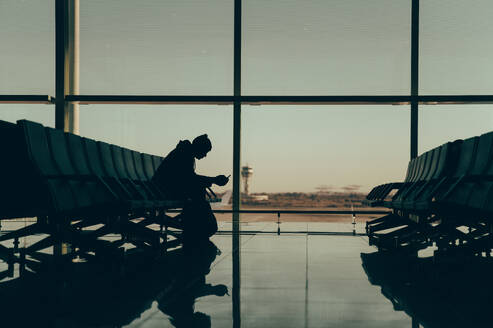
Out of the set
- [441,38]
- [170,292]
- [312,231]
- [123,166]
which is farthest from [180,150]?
[441,38]

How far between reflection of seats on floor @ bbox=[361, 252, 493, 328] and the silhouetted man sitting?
135 centimetres

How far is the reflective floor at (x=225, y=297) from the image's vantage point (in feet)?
5.23

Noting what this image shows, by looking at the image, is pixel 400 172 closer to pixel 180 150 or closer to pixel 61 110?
pixel 180 150

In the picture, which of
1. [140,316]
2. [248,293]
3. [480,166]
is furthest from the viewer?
[480,166]

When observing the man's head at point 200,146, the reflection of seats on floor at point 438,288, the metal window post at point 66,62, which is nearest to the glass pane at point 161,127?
the metal window post at point 66,62

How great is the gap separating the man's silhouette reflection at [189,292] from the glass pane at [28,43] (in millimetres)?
4051

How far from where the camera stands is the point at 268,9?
6.20m

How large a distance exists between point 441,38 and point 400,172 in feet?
5.82

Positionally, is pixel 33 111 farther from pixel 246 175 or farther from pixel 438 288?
pixel 438 288

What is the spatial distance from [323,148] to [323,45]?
134 cm

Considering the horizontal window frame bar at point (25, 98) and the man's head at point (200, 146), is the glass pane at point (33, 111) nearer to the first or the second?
the horizontal window frame bar at point (25, 98)

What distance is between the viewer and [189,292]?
6.83 feet

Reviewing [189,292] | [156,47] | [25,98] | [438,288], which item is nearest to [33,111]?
[25,98]

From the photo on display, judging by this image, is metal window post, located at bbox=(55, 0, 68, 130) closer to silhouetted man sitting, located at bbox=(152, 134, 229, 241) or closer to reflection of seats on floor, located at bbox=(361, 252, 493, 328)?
silhouetted man sitting, located at bbox=(152, 134, 229, 241)
